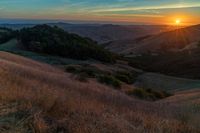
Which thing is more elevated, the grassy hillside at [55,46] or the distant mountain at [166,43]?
the grassy hillside at [55,46]

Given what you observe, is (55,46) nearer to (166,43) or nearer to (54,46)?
(54,46)

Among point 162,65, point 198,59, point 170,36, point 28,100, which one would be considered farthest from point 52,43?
point 170,36

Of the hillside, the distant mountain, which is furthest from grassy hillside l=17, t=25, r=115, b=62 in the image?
the distant mountain

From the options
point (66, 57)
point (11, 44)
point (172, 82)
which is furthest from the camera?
point (11, 44)

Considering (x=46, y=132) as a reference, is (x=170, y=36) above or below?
below

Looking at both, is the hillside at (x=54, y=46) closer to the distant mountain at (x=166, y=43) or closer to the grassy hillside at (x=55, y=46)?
the grassy hillside at (x=55, y=46)

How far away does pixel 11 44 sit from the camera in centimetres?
7231

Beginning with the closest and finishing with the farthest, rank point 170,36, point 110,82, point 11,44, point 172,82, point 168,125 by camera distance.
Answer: point 168,125, point 110,82, point 172,82, point 11,44, point 170,36

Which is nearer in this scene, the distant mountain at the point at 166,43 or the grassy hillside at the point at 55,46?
the grassy hillside at the point at 55,46

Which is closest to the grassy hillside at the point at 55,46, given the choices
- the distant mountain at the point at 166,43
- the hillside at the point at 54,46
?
the hillside at the point at 54,46

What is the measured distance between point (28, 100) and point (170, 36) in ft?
475

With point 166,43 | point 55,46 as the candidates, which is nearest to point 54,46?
point 55,46

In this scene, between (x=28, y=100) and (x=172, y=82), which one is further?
(x=172, y=82)

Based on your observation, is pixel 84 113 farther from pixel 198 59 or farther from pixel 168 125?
pixel 198 59
